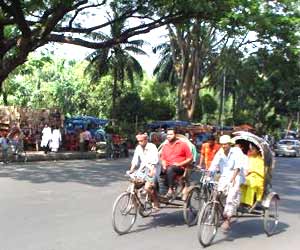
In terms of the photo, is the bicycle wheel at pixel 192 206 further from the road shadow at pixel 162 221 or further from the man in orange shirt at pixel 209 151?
the man in orange shirt at pixel 209 151

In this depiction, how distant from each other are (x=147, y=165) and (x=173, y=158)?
2.59ft

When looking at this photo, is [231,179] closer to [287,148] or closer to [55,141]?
[55,141]

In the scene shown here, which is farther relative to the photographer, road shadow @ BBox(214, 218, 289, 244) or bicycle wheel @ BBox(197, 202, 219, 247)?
road shadow @ BBox(214, 218, 289, 244)

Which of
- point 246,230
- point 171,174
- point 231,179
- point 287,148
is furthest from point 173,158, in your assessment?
point 287,148

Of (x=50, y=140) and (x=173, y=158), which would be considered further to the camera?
(x=50, y=140)

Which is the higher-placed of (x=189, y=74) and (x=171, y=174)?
(x=189, y=74)

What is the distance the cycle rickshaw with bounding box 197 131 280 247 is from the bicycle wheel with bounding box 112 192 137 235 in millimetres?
1197

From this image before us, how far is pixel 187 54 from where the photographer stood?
40.2 meters

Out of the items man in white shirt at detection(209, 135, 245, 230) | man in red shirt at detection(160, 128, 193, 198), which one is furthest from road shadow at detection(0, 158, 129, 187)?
man in white shirt at detection(209, 135, 245, 230)

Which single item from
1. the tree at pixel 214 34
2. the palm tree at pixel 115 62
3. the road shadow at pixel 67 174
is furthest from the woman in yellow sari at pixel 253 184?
the palm tree at pixel 115 62

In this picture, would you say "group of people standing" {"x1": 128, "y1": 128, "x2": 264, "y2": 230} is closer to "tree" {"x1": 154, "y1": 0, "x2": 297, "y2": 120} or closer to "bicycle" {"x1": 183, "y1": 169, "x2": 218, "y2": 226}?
"bicycle" {"x1": 183, "y1": 169, "x2": 218, "y2": 226}

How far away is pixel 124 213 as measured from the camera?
9.26 meters

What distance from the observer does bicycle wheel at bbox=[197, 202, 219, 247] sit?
8531mm

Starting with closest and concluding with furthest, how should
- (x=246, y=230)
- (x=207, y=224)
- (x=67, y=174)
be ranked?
1. (x=207, y=224)
2. (x=246, y=230)
3. (x=67, y=174)
